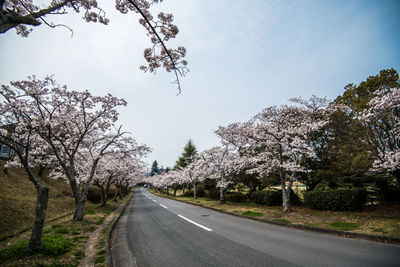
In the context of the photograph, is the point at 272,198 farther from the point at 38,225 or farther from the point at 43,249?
the point at 38,225

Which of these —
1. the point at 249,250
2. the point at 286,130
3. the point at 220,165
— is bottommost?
the point at 249,250

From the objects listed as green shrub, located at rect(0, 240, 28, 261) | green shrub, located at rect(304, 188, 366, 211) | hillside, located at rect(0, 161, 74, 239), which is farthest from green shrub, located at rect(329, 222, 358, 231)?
hillside, located at rect(0, 161, 74, 239)

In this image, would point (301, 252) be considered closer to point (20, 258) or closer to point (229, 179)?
point (20, 258)

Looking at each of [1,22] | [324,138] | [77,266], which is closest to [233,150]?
[324,138]

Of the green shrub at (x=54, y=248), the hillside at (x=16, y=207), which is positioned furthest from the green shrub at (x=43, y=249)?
the hillside at (x=16, y=207)

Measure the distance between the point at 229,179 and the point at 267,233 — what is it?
1324cm

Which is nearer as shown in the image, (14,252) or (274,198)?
(14,252)

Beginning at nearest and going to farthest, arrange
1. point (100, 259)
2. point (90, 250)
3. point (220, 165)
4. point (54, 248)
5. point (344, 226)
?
point (100, 259), point (54, 248), point (90, 250), point (344, 226), point (220, 165)

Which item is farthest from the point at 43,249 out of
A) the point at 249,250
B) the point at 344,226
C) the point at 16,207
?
the point at 344,226

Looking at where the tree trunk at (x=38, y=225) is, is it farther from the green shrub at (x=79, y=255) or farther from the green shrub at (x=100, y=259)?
the green shrub at (x=100, y=259)

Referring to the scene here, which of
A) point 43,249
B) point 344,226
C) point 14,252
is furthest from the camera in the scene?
point 344,226

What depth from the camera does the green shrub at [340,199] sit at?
11.0 metres

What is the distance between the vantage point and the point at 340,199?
11.4 m

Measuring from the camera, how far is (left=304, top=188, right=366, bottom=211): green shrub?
1098cm
